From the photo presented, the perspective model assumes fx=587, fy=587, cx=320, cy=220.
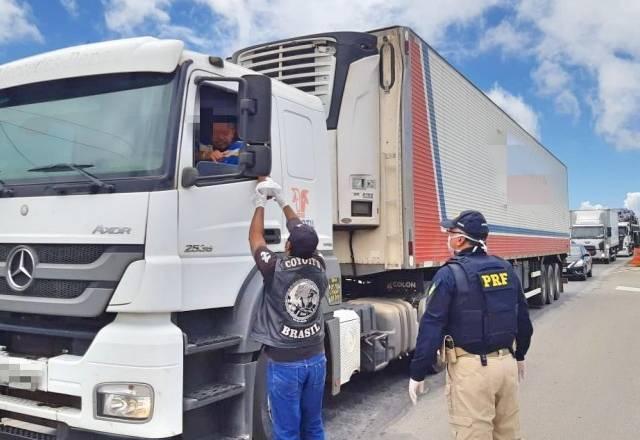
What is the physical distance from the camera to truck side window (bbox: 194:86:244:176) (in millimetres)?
3654

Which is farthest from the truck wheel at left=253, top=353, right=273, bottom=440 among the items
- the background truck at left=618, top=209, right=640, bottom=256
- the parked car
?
the background truck at left=618, top=209, right=640, bottom=256

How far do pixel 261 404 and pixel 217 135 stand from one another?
179 centimetres

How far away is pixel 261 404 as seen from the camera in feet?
12.7

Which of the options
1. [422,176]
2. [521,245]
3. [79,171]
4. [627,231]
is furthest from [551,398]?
[627,231]

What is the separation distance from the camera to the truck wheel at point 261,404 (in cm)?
384

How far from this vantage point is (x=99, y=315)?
3.27 meters

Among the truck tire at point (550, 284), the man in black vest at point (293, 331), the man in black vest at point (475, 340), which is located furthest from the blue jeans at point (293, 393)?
the truck tire at point (550, 284)

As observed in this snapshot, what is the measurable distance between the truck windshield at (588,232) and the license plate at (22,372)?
120 feet

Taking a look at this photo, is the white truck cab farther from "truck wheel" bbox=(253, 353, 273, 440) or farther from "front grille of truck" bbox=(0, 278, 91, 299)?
"truck wheel" bbox=(253, 353, 273, 440)

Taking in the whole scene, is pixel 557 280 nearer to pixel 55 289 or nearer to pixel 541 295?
pixel 541 295

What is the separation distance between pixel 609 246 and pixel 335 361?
37309mm

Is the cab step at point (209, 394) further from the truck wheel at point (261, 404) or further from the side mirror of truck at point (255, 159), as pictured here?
the side mirror of truck at point (255, 159)

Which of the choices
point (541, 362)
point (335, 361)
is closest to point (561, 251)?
point (541, 362)

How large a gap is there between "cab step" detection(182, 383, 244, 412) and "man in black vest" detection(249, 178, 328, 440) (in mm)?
300
